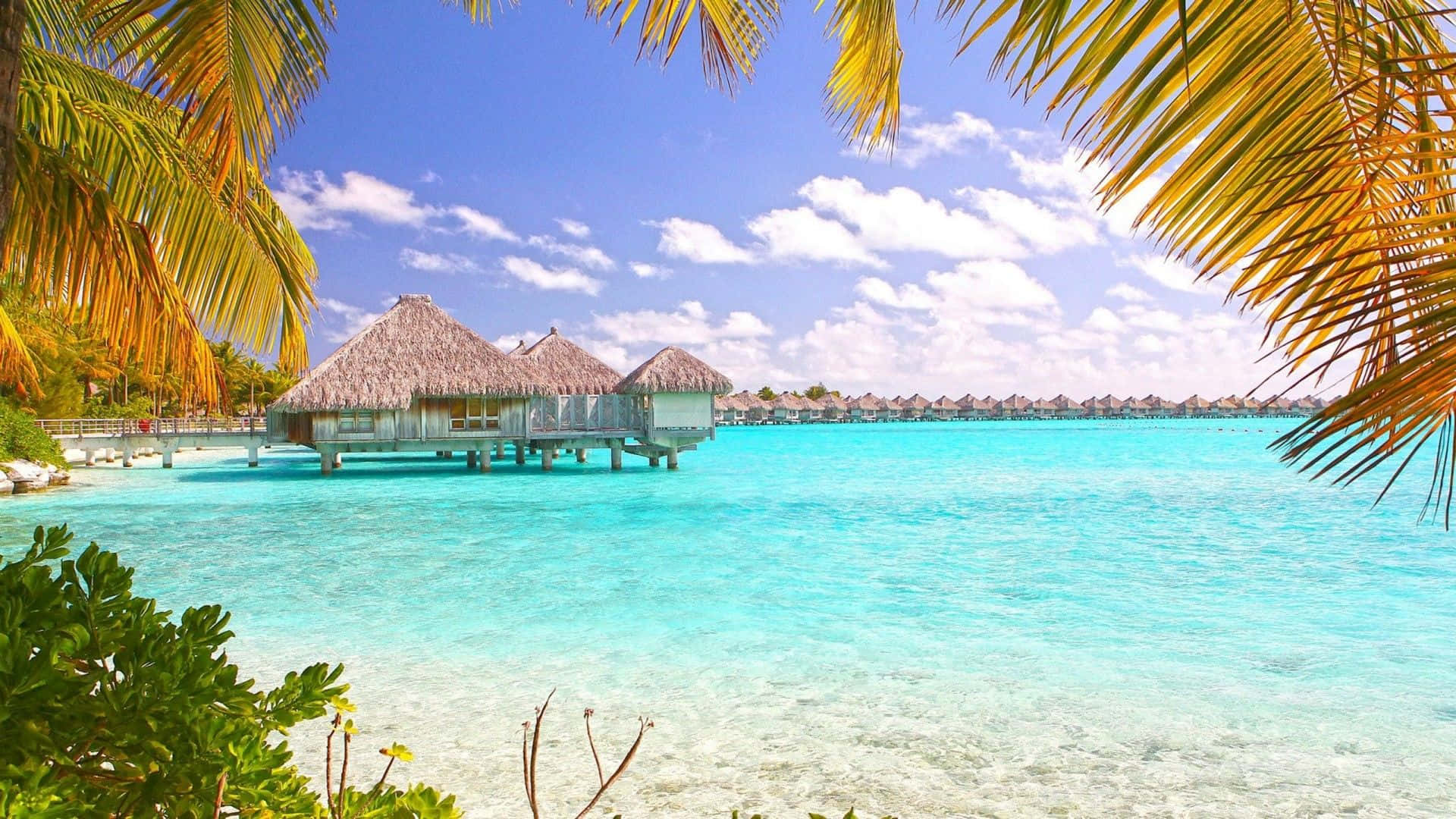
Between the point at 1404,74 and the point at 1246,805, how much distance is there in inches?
152

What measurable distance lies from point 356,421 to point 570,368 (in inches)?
226

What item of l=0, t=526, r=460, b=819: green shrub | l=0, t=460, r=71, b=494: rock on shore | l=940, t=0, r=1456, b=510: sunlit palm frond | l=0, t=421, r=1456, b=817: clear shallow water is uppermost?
l=940, t=0, r=1456, b=510: sunlit palm frond

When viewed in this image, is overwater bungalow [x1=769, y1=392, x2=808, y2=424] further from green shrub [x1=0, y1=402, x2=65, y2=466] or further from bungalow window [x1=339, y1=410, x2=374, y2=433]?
green shrub [x1=0, y1=402, x2=65, y2=466]

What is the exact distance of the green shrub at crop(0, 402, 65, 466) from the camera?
19.3 m

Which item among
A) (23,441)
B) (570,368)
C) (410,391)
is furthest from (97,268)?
(23,441)

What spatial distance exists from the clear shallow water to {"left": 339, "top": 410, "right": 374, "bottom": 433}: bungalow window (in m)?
4.20

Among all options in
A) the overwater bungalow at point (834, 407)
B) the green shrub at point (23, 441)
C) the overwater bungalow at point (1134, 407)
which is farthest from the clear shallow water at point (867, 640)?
the overwater bungalow at point (1134, 407)

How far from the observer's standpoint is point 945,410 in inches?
4099

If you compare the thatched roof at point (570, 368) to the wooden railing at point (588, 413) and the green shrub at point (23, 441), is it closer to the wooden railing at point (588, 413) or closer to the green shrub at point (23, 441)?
the wooden railing at point (588, 413)

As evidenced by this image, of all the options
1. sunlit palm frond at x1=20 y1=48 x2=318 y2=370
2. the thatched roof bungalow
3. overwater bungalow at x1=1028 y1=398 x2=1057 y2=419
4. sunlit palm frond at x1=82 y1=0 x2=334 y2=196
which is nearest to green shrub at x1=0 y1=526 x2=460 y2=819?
sunlit palm frond at x1=82 y1=0 x2=334 y2=196

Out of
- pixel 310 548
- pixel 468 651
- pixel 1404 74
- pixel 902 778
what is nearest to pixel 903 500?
pixel 310 548

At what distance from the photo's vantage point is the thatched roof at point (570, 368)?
941 inches

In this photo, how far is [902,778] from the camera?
13.9 ft

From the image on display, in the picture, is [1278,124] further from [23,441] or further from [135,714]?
[23,441]
